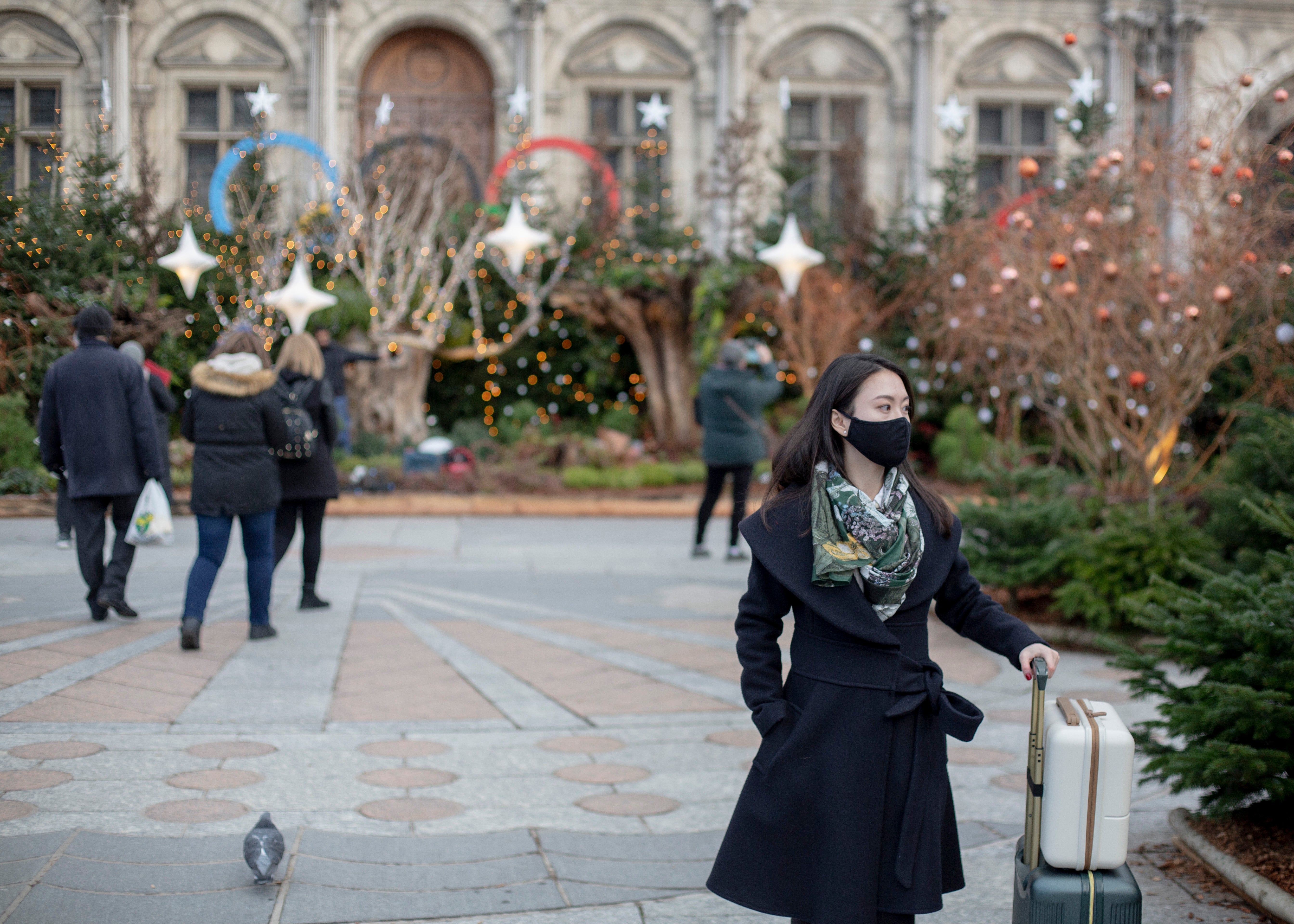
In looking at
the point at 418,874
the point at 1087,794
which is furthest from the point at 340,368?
the point at 1087,794

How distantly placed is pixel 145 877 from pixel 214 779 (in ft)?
3.19

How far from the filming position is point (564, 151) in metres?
20.9

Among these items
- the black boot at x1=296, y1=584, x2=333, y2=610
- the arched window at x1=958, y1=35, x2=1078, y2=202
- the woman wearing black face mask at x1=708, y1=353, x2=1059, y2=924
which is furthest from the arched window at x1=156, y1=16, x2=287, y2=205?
the woman wearing black face mask at x1=708, y1=353, x2=1059, y2=924

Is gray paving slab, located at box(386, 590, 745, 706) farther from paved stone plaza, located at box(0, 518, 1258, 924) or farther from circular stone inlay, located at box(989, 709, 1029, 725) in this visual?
circular stone inlay, located at box(989, 709, 1029, 725)

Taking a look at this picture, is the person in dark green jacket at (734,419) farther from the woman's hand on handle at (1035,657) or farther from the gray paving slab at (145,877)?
the woman's hand on handle at (1035,657)

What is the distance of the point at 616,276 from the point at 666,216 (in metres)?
2.67

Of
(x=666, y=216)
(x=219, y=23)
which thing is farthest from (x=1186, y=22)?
(x=219, y=23)

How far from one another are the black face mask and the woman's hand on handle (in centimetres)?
52

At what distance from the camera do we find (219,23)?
20.1 meters

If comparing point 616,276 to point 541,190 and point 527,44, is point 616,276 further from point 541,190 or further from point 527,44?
point 527,44

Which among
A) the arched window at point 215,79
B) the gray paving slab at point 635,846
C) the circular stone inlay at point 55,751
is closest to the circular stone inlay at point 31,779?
the circular stone inlay at point 55,751

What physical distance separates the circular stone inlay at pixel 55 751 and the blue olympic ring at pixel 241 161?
1155 cm

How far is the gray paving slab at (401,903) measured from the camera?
3533mm

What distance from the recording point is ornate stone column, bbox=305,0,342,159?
20062 millimetres
